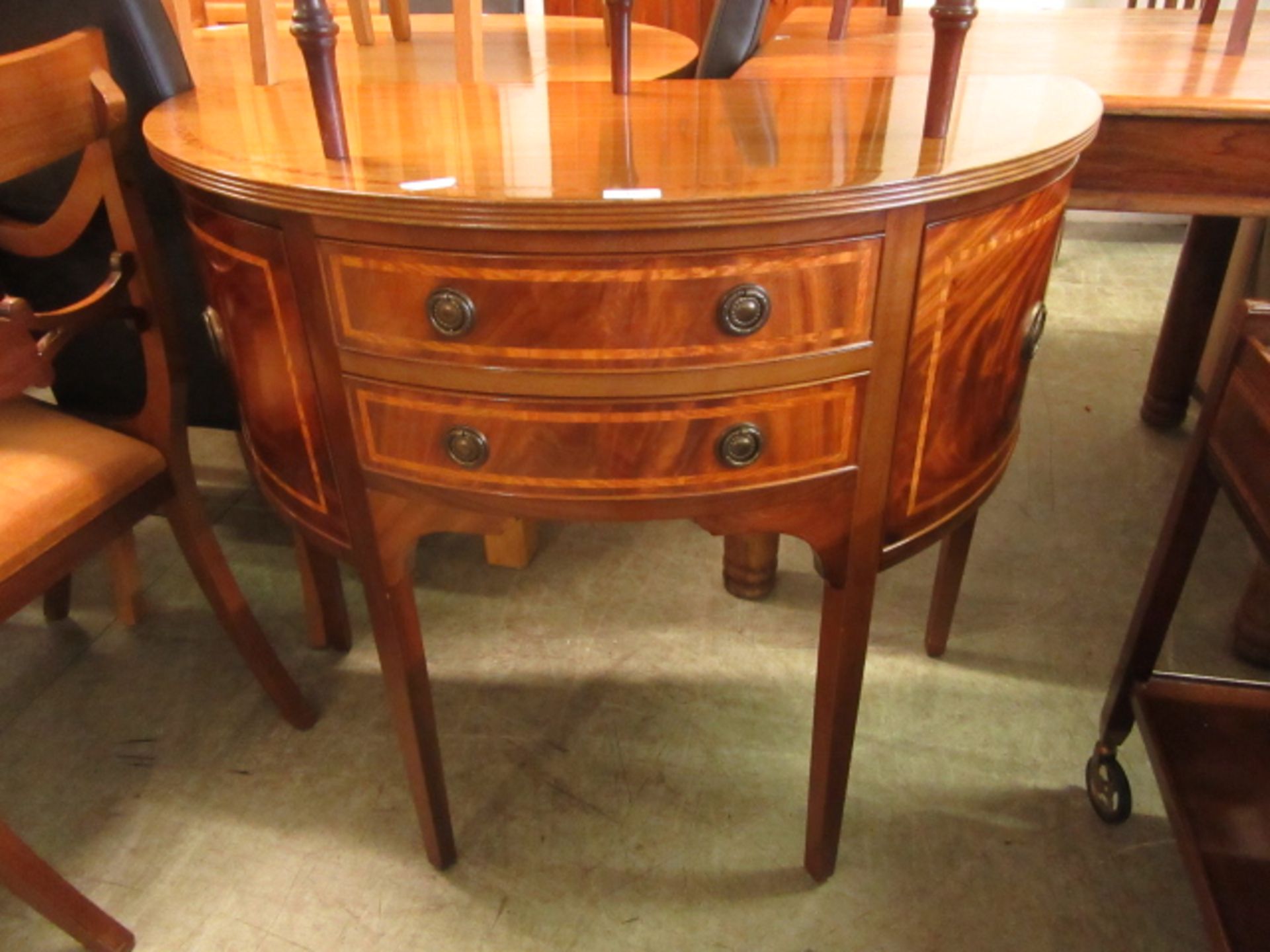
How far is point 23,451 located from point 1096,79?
1.37 meters

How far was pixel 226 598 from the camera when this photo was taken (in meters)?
1.27

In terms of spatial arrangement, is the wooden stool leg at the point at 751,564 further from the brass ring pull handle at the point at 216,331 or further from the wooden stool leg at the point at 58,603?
the wooden stool leg at the point at 58,603

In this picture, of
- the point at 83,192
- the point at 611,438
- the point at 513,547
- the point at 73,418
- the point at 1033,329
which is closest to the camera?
Answer: the point at 611,438

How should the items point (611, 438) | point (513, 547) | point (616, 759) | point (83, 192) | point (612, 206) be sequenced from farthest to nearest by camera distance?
1. point (513, 547)
2. point (616, 759)
3. point (83, 192)
4. point (611, 438)
5. point (612, 206)

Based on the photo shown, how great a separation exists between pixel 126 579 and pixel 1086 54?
5.43ft

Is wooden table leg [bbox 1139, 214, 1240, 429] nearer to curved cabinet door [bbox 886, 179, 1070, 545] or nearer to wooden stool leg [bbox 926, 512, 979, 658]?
wooden stool leg [bbox 926, 512, 979, 658]

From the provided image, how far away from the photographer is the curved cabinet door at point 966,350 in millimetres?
786

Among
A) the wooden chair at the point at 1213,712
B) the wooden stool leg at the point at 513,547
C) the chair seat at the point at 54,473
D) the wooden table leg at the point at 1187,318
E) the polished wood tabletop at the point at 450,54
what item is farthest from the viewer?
the wooden table leg at the point at 1187,318

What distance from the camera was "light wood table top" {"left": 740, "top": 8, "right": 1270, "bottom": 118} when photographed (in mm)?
1157

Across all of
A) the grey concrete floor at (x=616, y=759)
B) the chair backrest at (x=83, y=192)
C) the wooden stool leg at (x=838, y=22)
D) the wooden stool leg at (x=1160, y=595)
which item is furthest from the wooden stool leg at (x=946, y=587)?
the chair backrest at (x=83, y=192)

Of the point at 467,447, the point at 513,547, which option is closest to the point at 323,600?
the point at 513,547

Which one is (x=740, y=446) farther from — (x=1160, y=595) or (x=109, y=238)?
(x=109, y=238)

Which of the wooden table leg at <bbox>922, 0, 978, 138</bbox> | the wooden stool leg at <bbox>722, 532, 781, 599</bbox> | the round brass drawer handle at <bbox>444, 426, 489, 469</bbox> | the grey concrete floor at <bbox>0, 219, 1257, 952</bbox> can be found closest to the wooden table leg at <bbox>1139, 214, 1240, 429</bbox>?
the grey concrete floor at <bbox>0, 219, 1257, 952</bbox>

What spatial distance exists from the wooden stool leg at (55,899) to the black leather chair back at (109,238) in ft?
1.93
